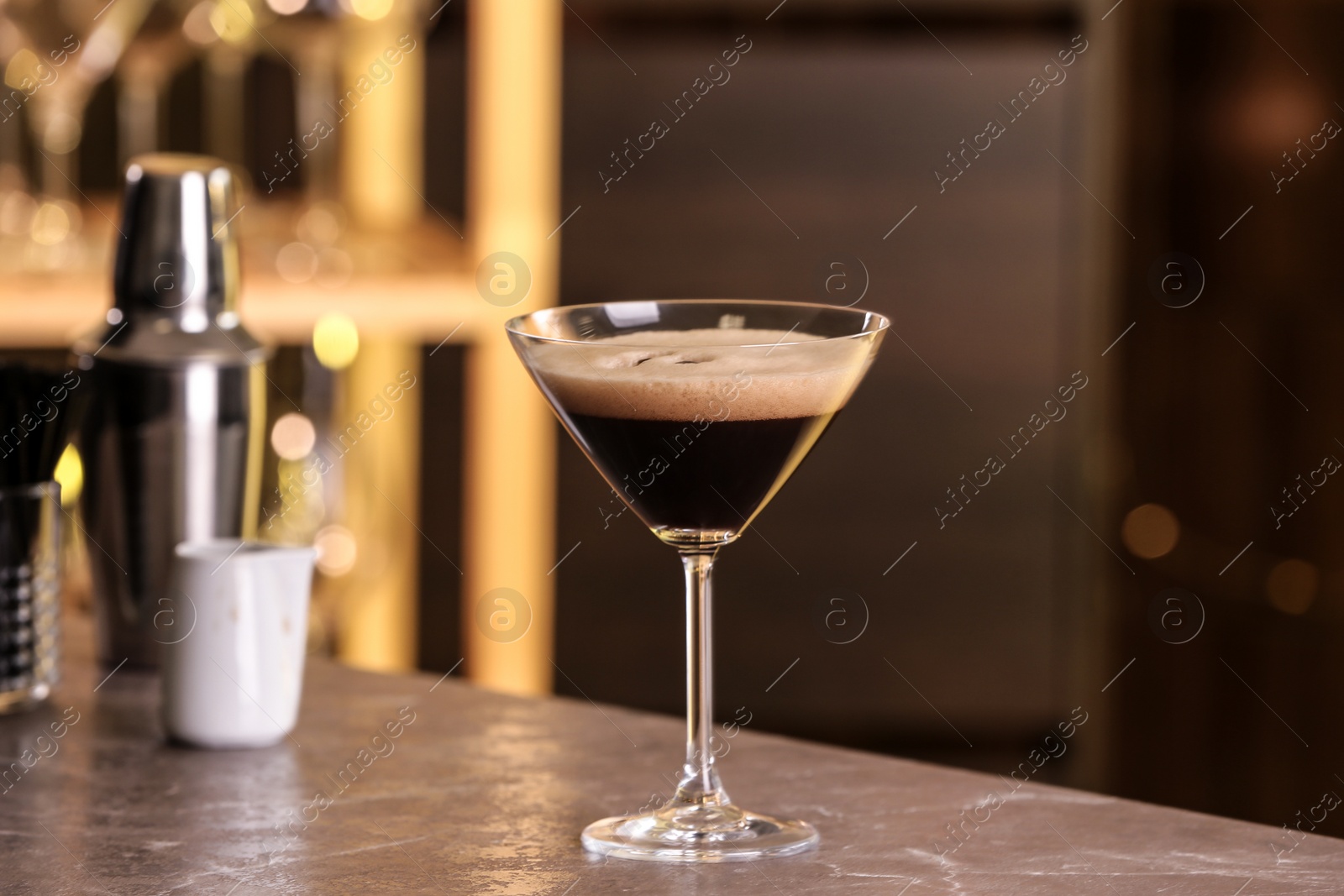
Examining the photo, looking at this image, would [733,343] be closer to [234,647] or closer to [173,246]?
[234,647]

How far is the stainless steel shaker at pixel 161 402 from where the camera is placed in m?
0.99

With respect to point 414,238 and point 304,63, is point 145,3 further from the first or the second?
point 414,238

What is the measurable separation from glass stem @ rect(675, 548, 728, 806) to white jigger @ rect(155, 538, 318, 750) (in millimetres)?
269

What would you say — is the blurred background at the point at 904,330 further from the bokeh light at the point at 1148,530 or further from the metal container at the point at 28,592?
the metal container at the point at 28,592

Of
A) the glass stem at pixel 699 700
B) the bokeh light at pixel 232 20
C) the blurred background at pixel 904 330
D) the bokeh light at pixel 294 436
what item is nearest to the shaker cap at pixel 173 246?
the glass stem at pixel 699 700

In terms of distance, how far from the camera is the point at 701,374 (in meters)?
0.65

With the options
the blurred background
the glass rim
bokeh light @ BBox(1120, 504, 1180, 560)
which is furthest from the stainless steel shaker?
bokeh light @ BBox(1120, 504, 1180, 560)

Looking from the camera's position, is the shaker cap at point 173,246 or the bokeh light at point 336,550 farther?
the bokeh light at point 336,550

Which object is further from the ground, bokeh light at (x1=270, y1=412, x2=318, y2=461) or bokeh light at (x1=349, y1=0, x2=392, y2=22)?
bokeh light at (x1=349, y1=0, x2=392, y2=22)

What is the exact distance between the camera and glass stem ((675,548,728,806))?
67 centimetres

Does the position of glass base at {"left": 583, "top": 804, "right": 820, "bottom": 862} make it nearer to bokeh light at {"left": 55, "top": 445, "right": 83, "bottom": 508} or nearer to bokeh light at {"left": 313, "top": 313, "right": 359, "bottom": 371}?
bokeh light at {"left": 55, "top": 445, "right": 83, "bottom": 508}

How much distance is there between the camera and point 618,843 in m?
0.66

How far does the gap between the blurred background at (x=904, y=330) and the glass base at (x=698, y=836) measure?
129 centimetres

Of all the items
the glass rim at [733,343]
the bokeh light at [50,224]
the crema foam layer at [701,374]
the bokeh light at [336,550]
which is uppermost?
the bokeh light at [50,224]
